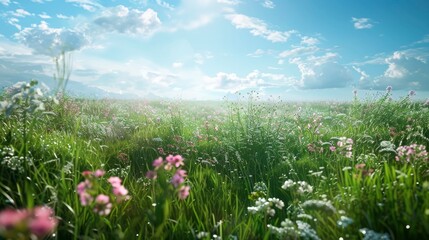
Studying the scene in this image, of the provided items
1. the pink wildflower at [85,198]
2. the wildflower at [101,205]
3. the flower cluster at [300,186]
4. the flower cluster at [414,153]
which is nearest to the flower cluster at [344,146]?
the flower cluster at [414,153]

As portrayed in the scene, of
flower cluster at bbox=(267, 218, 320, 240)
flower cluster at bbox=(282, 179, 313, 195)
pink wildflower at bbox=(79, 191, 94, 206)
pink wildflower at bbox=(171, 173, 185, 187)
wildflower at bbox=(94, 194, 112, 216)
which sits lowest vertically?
flower cluster at bbox=(267, 218, 320, 240)

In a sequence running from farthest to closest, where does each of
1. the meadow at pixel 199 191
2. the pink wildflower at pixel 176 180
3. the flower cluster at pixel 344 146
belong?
the flower cluster at pixel 344 146 → the meadow at pixel 199 191 → the pink wildflower at pixel 176 180

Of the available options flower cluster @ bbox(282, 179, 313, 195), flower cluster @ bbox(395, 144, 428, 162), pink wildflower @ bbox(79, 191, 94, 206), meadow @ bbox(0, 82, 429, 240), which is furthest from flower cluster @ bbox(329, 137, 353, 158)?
pink wildflower @ bbox(79, 191, 94, 206)

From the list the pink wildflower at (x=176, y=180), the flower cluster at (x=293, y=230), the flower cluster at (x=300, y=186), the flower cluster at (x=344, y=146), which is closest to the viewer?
the pink wildflower at (x=176, y=180)

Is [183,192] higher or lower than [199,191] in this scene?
higher

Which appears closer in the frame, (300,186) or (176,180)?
(176,180)

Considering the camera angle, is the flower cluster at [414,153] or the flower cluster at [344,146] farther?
the flower cluster at [344,146]

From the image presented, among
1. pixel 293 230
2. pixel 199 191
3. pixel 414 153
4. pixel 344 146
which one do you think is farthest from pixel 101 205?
pixel 344 146

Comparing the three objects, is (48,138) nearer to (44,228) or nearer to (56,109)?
(56,109)

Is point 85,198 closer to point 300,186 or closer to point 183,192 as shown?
point 183,192

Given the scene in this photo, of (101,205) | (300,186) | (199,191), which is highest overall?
(101,205)

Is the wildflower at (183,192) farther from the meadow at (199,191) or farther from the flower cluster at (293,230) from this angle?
the flower cluster at (293,230)

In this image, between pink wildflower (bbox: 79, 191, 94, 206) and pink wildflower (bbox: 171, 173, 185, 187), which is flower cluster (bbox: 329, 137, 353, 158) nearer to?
pink wildflower (bbox: 171, 173, 185, 187)

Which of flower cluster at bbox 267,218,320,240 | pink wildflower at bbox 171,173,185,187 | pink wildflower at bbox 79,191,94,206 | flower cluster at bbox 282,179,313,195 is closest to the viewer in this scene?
pink wildflower at bbox 79,191,94,206
